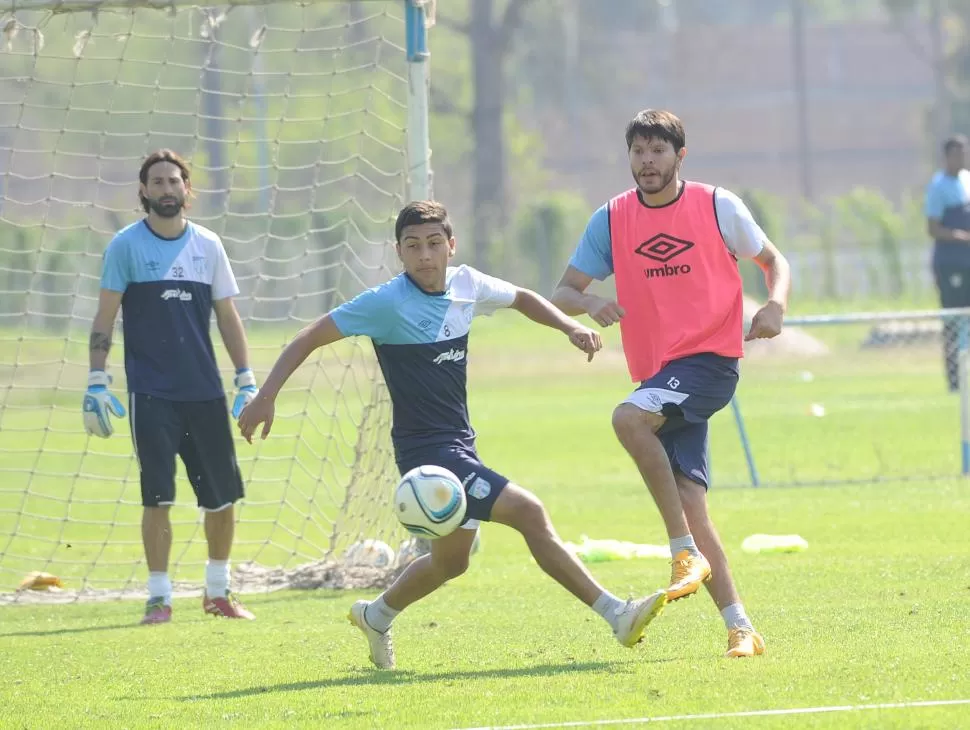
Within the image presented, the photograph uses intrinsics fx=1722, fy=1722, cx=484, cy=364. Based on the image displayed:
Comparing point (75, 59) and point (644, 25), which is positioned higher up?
point (644, 25)

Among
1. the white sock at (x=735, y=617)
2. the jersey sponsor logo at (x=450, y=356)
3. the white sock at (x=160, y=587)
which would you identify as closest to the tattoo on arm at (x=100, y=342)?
the white sock at (x=160, y=587)

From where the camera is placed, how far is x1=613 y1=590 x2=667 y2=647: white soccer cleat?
21.9ft

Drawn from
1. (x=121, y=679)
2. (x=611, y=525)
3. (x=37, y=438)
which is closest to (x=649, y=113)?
(x=121, y=679)

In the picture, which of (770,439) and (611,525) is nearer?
(611,525)

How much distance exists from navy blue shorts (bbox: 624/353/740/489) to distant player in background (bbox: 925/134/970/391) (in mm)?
13498

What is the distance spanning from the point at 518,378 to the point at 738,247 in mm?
23692

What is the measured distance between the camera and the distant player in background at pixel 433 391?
271 inches

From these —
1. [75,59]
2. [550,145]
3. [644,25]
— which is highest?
[644,25]

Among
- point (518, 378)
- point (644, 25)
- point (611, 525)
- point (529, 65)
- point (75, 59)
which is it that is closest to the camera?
point (75, 59)

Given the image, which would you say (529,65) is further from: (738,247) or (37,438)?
(738,247)

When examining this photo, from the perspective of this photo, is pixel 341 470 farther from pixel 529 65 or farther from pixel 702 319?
pixel 529 65

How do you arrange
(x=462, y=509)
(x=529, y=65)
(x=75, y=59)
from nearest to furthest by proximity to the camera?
(x=462, y=509), (x=75, y=59), (x=529, y=65)

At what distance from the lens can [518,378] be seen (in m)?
Answer: 30.9

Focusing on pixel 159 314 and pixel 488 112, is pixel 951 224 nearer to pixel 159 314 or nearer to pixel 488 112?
pixel 159 314
